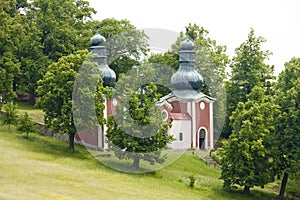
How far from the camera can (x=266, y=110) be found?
3459cm

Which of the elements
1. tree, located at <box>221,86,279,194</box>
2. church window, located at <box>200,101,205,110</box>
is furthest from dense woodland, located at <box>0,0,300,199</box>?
church window, located at <box>200,101,205,110</box>

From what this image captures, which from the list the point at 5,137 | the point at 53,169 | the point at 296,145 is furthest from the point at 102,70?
the point at 296,145

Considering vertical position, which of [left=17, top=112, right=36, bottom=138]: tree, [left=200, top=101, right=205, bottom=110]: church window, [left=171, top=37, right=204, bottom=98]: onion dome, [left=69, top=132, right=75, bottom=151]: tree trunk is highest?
[left=171, top=37, right=204, bottom=98]: onion dome

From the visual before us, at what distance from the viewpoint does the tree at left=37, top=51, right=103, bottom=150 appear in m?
35.8

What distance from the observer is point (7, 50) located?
1692 inches

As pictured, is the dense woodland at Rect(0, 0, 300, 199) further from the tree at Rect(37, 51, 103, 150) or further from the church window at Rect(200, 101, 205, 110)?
the church window at Rect(200, 101, 205, 110)

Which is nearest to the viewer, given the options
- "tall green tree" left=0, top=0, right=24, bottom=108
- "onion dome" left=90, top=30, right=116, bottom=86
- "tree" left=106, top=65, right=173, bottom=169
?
"tree" left=106, top=65, right=173, bottom=169

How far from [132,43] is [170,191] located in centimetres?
2183

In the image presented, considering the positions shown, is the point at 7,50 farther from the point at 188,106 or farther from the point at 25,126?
the point at 188,106

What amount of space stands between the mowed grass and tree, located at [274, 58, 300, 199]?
2114mm

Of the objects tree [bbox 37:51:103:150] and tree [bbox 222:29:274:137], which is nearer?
tree [bbox 37:51:103:150]

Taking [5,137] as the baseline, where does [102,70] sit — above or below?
above

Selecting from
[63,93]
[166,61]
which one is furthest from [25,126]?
[166,61]

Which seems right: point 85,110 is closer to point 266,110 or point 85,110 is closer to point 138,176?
point 138,176
